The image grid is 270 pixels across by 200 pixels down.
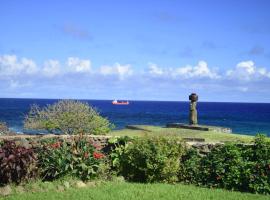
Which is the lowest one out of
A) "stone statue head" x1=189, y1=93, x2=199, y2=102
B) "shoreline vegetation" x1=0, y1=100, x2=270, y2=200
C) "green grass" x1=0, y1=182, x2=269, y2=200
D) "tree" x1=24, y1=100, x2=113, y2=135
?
"green grass" x1=0, y1=182, x2=269, y2=200

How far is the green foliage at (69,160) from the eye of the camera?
43.0 feet

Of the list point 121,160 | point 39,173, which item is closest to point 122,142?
point 121,160

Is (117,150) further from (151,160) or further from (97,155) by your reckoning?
(151,160)

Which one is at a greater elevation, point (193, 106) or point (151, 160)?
point (193, 106)

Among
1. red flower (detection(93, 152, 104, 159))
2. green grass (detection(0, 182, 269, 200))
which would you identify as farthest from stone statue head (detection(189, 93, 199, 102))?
green grass (detection(0, 182, 269, 200))

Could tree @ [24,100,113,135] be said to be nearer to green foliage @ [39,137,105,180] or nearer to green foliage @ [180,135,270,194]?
green foliage @ [39,137,105,180]

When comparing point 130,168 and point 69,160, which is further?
point 130,168

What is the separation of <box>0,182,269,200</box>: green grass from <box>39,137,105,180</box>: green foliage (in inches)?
25.8

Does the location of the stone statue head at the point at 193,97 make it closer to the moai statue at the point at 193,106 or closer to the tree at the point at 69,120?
the moai statue at the point at 193,106

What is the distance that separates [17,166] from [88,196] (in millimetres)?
2232

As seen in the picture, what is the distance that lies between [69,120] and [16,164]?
9099 mm

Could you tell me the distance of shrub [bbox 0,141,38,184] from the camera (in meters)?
12.3

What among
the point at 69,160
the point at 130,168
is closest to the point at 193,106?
the point at 130,168

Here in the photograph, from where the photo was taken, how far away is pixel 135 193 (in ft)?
39.4
